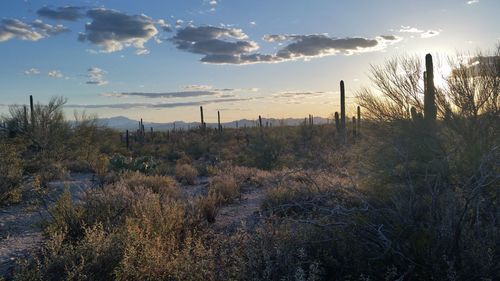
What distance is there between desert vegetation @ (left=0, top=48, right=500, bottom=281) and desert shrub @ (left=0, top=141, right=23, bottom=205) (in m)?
0.04

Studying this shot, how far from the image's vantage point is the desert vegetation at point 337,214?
5082 mm

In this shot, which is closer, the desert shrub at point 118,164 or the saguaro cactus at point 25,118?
the desert shrub at point 118,164

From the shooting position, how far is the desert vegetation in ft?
16.7

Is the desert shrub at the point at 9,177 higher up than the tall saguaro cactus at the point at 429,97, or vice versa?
the tall saguaro cactus at the point at 429,97

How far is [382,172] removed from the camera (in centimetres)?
1148

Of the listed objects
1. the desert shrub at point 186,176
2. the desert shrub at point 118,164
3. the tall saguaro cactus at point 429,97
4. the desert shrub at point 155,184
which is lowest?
the desert shrub at point 186,176

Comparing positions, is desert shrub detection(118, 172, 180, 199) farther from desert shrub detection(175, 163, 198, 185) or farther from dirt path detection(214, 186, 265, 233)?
desert shrub detection(175, 163, 198, 185)

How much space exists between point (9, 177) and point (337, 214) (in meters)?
8.90

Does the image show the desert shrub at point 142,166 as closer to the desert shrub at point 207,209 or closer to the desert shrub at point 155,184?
the desert shrub at point 155,184

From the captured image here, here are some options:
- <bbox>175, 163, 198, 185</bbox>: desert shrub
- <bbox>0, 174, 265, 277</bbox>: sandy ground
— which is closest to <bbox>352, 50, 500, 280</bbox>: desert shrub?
<bbox>0, 174, 265, 277</bbox>: sandy ground

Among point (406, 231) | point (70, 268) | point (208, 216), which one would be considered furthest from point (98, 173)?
point (406, 231)

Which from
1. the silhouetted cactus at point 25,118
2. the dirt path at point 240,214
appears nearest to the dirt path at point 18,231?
the dirt path at point 240,214

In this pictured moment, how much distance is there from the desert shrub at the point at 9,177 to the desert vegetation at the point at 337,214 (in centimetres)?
4

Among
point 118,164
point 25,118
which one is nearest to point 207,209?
point 118,164
